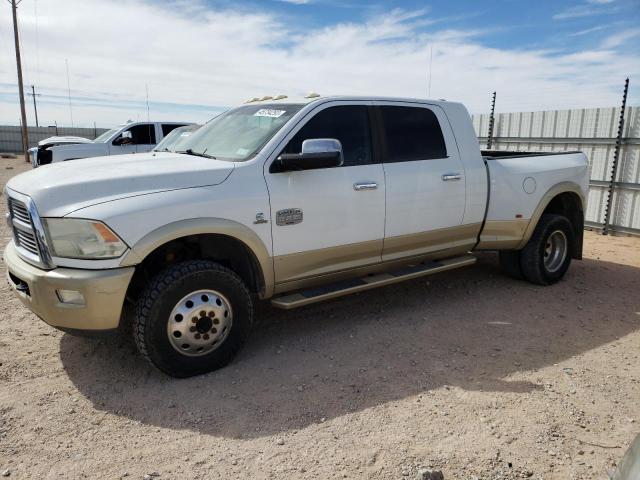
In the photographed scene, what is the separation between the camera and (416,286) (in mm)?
5918

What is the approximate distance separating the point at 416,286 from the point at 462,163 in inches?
61.6

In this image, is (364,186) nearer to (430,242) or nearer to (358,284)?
(358,284)

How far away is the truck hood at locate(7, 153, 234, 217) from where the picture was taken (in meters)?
3.27

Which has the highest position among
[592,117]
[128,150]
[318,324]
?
[592,117]

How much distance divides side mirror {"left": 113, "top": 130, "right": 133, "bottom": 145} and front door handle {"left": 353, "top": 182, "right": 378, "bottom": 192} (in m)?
10.5

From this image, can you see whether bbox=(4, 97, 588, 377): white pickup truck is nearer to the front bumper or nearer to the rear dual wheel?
the front bumper

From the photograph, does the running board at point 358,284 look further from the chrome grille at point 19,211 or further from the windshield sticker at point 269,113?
the chrome grille at point 19,211

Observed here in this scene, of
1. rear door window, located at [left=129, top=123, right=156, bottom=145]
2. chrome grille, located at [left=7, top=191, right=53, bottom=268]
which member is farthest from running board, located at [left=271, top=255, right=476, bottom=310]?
rear door window, located at [left=129, top=123, right=156, bottom=145]

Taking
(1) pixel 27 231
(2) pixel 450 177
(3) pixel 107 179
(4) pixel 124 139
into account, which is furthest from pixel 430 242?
(4) pixel 124 139

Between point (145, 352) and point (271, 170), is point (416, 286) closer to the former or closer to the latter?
point (271, 170)

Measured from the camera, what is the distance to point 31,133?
3500cm

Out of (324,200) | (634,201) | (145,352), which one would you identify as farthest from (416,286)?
(634,201)

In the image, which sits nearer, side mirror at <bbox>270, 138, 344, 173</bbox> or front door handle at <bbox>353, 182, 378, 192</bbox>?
side mirror at <bbox>270, 138, 344, 173</bbox>

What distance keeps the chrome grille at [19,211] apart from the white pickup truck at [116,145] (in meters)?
9.65
